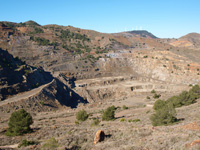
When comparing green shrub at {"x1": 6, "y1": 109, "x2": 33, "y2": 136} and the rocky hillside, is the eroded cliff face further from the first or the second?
green shrub at {"x1": 6, "y1": 109, "x2": 33, "y2": 136}

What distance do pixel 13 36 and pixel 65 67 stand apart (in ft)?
102

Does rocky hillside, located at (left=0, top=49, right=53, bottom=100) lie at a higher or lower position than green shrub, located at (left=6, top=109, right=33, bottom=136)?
higher

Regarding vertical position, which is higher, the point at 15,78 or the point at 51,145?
the point at 15,78

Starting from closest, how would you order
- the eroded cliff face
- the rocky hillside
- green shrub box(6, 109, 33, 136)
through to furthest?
green shrub box(6, 109, 33, 136) → the rocky hillside → the eroded cliff face

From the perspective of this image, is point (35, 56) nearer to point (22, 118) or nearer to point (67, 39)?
point (67, 39)

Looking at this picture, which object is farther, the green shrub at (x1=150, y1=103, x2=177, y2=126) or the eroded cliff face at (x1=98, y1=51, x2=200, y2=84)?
the eroded cliff face at (x1=98, y1=51, x2=200, y2=84)

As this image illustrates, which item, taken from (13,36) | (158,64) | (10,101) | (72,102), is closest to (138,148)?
(10,101)

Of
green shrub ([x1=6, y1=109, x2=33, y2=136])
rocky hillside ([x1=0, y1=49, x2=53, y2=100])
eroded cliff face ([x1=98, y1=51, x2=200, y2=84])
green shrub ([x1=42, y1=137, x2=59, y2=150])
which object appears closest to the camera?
green shrub ([x1=42, y1=137, x2=59, y2=150])

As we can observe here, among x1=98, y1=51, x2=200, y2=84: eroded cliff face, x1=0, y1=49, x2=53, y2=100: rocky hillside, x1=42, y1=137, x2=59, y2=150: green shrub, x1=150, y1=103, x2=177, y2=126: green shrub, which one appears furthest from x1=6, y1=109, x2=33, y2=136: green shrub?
x1=98, y1=51, x2=200, y2=84: eroded cliff face

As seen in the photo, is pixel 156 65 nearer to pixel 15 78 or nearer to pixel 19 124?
pixel 15 78

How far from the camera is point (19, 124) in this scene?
73.1ft

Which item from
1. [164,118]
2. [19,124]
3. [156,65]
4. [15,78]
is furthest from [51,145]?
[156,65]

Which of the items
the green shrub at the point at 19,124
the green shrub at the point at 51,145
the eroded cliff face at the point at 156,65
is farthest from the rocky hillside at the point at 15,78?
the eroded cliff face at the point at 156,65

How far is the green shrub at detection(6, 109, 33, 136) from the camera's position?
21844mm
